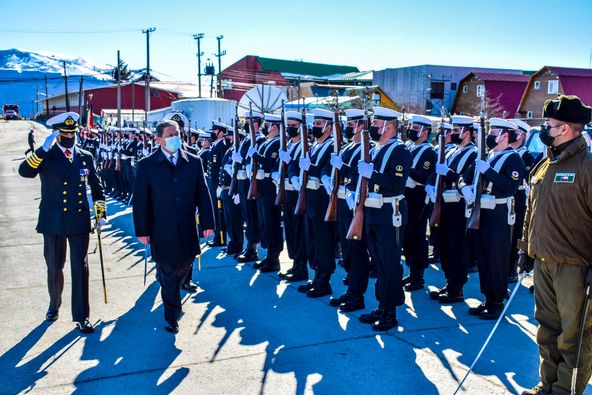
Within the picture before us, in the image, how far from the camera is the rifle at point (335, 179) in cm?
682

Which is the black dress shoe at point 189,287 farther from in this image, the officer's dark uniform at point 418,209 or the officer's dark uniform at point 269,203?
the officer's dark uniform at point 418,209

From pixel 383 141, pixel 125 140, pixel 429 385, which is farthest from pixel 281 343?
pixel 125 140

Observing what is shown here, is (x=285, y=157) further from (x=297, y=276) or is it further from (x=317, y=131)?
(x=297, y=276)

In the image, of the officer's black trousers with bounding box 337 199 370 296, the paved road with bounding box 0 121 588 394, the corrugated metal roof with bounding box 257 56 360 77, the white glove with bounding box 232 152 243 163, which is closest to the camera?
the paved road with bounding box 0 121 588 394

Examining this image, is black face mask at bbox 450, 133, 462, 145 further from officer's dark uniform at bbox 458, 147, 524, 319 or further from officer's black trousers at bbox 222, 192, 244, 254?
officer's black trousers at bbox 222, 192, 244, 254

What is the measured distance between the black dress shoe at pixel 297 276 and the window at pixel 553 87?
122 ft

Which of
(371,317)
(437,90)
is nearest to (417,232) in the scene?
(371,317)

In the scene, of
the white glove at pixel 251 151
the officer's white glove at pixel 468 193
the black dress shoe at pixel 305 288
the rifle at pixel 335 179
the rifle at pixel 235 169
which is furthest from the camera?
the rifle at pixel 235 169

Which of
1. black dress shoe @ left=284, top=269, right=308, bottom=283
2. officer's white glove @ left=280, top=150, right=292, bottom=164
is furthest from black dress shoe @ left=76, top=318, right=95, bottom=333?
officer's white glove @ left=280, top=150, right=292, bottom=164

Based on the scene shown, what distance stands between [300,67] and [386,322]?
221 ft

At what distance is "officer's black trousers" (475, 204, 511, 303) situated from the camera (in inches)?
255

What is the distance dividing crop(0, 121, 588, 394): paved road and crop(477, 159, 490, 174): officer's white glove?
4.97 ft

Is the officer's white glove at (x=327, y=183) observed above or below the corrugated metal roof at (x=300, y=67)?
A: below

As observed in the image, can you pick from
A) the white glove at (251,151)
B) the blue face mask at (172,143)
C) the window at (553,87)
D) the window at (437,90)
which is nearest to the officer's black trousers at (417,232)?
the white glove at (251,151)
